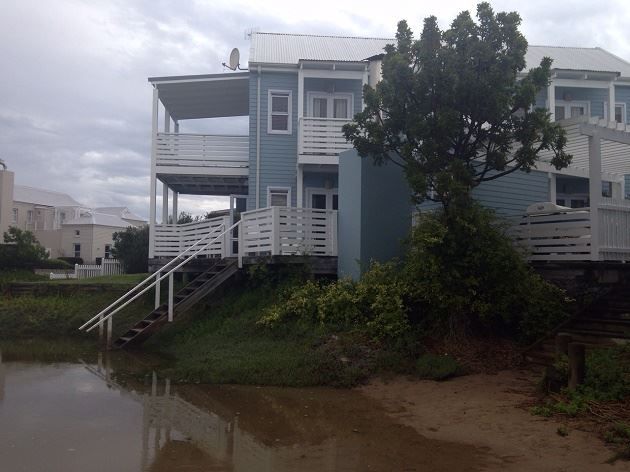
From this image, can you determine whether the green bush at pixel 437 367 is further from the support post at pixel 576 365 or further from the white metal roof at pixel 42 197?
the white metal roof at pixel 42 197

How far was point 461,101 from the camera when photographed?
38.1 ft

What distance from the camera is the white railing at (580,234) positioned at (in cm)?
1238

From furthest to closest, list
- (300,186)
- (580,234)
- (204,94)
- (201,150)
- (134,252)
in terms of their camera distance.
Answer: (134,252)
(204,94)
(201,150)
(300,186)
(580,234)

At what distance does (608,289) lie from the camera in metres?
12.7

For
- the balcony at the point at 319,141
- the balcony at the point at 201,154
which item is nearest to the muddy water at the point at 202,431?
Answer: the balcony at the point at 319,141

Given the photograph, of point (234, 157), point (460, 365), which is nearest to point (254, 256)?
point (234, 157)

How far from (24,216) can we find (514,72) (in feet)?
189

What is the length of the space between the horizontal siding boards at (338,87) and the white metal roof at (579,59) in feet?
20.2

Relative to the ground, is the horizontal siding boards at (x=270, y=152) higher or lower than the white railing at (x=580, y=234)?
higher

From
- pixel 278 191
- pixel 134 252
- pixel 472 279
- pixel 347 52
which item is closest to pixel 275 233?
pixel 278 191

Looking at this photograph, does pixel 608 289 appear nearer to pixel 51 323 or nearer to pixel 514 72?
pixel 514 72

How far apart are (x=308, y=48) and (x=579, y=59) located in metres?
9.92

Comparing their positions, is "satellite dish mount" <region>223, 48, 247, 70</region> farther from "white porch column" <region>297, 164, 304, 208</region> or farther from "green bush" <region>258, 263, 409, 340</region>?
"green bush" <region>258, 263, 409, 340</region>

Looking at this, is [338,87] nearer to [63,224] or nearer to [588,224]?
[588,224]
